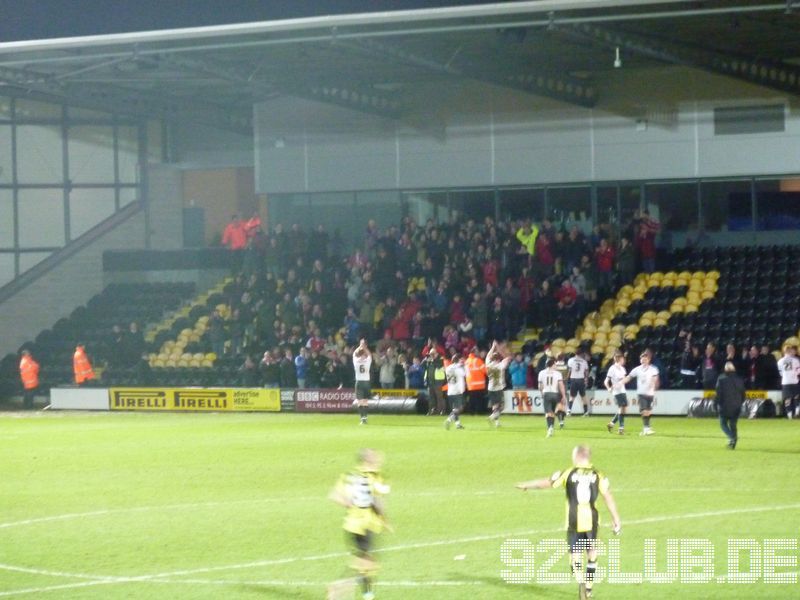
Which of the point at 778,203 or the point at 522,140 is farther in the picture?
the point at 522,140

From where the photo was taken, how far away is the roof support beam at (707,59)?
3431cm

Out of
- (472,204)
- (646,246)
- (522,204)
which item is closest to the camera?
(646,246)

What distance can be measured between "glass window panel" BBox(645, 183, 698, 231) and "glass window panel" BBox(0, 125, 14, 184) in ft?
68.7

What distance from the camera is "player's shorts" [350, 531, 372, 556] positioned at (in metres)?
13.1

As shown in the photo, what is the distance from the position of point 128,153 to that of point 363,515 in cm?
3944

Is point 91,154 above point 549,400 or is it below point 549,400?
above

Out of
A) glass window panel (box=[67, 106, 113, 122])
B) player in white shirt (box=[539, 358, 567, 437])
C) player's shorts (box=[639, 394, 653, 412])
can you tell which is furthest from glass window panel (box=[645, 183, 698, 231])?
glass window panel (box=[67, 106, 113, 122])

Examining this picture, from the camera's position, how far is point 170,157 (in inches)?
2019

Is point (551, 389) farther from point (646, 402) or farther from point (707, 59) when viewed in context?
point (707, 59)

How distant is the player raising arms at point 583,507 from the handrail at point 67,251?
37.1 metres

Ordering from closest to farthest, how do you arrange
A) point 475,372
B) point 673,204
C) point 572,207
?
point 475,372, point 673,204, point 572,207

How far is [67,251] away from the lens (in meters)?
48.9

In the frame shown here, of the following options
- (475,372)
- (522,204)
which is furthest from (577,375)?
(522,204)

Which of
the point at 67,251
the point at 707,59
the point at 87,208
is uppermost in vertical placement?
the point at 707,59
